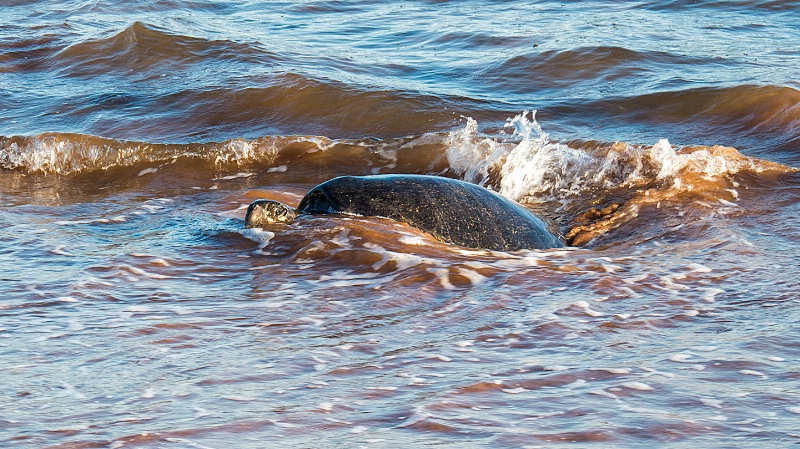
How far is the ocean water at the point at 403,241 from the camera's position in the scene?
300cm

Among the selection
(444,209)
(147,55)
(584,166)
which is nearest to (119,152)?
(147,55)

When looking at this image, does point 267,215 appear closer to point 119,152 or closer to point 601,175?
point 601,175

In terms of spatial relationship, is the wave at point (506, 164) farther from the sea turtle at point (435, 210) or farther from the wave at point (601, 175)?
the sea turtle at point (435, 210)

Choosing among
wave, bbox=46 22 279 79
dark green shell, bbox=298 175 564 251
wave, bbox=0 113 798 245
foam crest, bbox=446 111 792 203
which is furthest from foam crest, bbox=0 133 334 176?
dark green shell, bbox=298 175 564 251

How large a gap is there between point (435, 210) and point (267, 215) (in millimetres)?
920

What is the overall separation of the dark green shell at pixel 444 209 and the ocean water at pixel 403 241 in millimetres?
97

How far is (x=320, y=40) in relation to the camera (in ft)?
37.7

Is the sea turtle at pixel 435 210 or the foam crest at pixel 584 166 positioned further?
the foam crest at pixel 584 166

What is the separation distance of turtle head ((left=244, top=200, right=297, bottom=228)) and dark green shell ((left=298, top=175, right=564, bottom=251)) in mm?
149

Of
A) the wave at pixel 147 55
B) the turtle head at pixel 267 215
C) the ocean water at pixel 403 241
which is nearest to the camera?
the ocean water at pixel 403 241

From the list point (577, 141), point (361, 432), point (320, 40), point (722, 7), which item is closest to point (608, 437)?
point (361, 432)

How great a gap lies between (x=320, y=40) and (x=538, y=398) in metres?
8.97

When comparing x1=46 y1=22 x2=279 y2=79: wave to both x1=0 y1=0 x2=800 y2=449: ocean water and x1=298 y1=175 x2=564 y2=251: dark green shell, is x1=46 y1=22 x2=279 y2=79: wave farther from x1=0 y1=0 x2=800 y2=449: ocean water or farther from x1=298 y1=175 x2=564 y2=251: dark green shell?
x1=298 y1=175 x2=564 y2=251: dark green shell

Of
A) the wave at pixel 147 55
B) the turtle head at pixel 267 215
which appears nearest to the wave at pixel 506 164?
the turtle head at pixel 267 215
